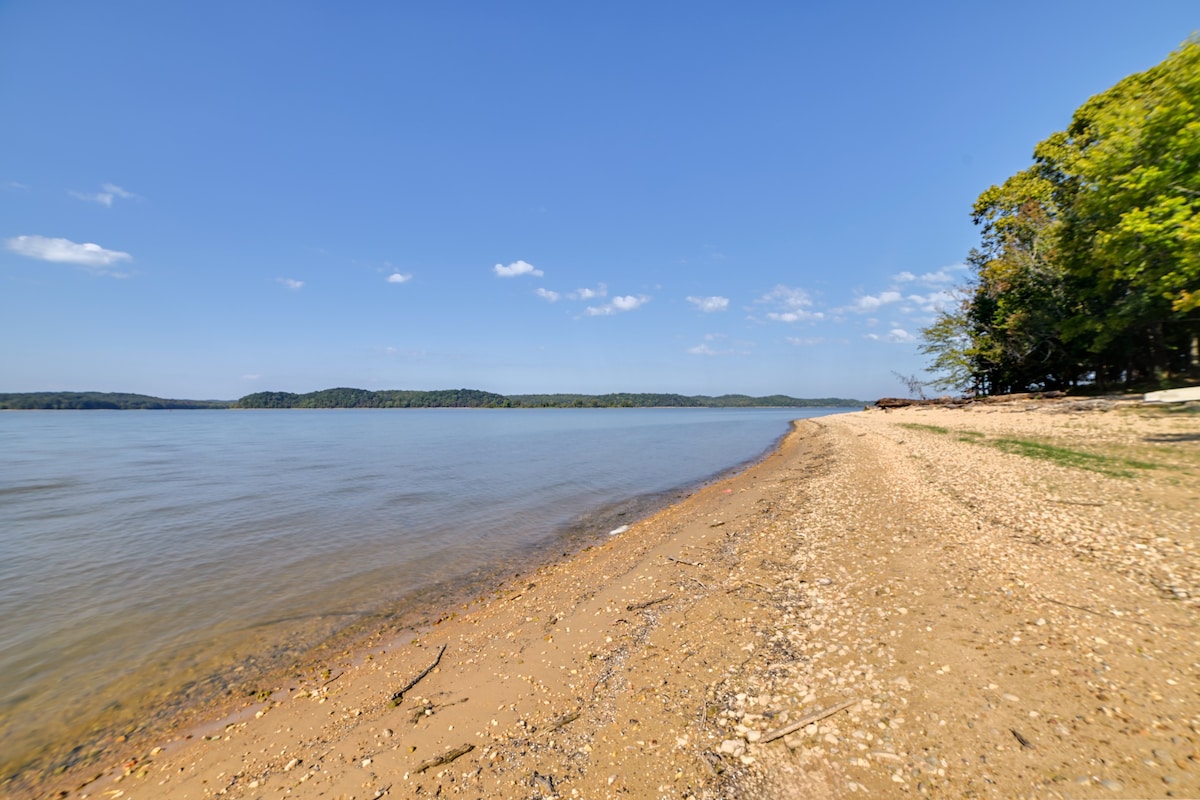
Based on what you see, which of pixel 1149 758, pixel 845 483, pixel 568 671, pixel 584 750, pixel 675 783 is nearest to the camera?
pixel 1149 758

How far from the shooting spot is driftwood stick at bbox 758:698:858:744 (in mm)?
3551

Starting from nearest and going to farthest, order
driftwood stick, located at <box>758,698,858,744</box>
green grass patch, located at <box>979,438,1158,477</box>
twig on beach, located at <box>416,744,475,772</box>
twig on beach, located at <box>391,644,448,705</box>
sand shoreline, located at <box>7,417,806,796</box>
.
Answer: driftwood stick, located at <box>758,698,858,744</box>
twig on beach, located at <box>416,744,475,772</box>
sand shoreline, located at <box>7,417,806,796</box>
twig on beach, located at <box>391,644,448,705</box>
green grass patch, located at <box>979,438,1158,477</box>

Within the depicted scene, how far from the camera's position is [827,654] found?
15.2 feet

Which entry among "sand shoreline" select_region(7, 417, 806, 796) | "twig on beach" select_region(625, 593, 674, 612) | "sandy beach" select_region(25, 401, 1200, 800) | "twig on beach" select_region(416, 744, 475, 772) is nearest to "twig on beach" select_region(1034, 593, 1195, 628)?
"sandy beach" select_region(25, 401, 1200, 800)

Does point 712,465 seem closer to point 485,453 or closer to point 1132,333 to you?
point 485,453

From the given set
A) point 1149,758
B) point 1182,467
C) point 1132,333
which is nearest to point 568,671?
point 1149,758

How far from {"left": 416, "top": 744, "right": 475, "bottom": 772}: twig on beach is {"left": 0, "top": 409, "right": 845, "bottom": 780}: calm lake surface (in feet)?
14.9

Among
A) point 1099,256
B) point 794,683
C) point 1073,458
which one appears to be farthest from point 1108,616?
point 1099,256

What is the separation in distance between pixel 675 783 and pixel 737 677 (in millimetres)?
1434

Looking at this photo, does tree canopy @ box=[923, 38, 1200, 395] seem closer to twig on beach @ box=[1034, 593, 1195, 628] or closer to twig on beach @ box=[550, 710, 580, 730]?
twig on beach @ box=[1034, 593, 1195, 628]

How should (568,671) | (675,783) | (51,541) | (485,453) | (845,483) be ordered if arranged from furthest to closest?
(485,453), (845,483), (51,541), (568,671), (675,783)

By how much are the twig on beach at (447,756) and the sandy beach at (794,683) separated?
0.03 m

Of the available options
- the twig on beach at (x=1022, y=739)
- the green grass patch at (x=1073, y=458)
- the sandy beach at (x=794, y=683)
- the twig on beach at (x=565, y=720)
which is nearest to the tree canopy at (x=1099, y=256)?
the green grass patch at (x=1073, y=458)

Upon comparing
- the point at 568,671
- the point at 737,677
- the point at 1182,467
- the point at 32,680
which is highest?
the point at 1182,467
